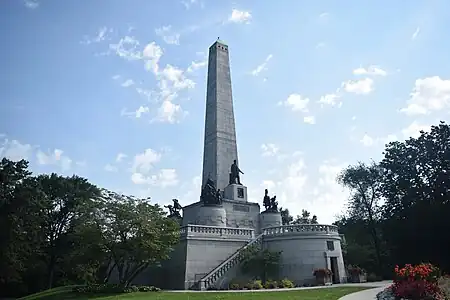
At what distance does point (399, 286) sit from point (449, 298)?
1771 millimetres

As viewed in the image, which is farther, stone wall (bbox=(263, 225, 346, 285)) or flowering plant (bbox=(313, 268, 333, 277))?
stone wall (bbox=(263, 225, 346, 285))

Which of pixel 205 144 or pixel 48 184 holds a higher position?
pixel 205 144

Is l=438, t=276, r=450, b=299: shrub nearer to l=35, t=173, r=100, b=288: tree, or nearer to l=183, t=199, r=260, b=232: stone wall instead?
l=183, t=199, r=260, b=232: stone wall

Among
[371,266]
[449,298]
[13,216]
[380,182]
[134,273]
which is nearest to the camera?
[449,298]

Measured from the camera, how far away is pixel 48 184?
4141 cm

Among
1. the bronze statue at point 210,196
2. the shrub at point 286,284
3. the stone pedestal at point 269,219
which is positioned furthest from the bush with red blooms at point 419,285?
the stone pedestal at point 269,219

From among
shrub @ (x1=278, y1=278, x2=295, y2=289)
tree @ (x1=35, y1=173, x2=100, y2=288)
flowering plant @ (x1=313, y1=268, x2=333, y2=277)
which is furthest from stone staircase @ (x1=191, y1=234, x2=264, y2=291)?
tree @ (x1=35, y1=173, x2=100, y2=288)

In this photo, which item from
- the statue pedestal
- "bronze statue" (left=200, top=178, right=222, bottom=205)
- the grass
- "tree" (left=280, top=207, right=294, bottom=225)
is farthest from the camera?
"tree" (left=280, top=207, right=294, bottom=225)

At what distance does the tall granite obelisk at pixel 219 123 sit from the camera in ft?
118

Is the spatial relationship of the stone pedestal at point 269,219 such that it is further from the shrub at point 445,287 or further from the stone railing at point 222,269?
the shrub at point 445,287

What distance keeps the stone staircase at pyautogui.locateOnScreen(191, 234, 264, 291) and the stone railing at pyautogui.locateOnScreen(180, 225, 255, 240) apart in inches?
72.8

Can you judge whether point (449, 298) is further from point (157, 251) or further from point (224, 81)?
point (224, 81)

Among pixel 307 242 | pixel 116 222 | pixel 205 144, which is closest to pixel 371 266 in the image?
pixel 307 242

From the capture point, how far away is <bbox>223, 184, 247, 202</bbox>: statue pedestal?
1342 inches
